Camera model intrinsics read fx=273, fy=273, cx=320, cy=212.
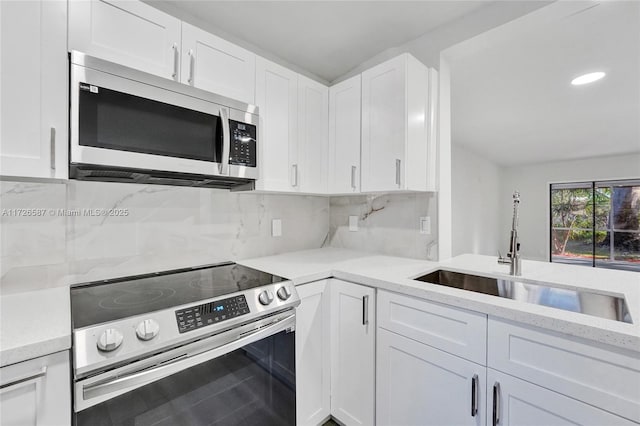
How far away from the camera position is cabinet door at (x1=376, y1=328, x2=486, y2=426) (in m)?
1.08

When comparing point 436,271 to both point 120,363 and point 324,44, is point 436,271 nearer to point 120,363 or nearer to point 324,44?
point 120,363

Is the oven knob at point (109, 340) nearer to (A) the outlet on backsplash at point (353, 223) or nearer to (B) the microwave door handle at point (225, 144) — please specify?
(B) the microwave door handle at point (225, 144)

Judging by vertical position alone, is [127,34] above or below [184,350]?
above

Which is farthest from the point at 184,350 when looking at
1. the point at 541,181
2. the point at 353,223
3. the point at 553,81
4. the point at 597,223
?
the point at 597,223

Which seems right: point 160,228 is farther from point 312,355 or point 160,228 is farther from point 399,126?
point 399,126

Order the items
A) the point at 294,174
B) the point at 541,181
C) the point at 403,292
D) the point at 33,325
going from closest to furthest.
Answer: the point at 33,325, the point at 403,292, the point at 294,174, the point at 541,181

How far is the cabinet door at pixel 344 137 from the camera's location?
179 cm

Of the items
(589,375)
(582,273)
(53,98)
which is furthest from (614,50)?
(53,98)

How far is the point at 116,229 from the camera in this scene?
1.38 meters

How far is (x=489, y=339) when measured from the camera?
3.38ft

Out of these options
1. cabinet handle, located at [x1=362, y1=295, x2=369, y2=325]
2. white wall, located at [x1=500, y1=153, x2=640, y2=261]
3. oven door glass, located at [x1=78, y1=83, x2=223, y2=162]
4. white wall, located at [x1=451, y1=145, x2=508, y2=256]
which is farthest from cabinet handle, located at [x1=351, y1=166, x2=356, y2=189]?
white wall, located at [x1=500, y1=153, x2=640, y2=261]

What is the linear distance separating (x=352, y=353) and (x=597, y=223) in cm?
695

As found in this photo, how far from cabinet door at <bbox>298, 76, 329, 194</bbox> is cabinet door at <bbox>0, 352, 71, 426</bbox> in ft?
4.41

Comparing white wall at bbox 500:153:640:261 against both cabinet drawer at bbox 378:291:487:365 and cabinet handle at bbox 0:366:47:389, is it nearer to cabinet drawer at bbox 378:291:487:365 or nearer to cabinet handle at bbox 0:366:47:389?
cabinet drawer at bbox 378:291:487:365
